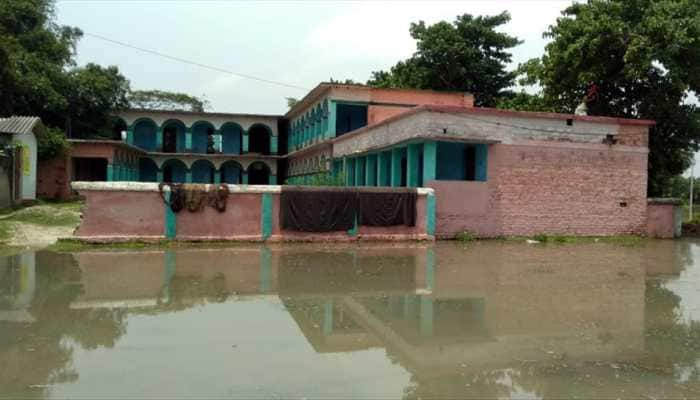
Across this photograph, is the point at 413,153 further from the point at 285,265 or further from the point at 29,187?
the point at 29,187

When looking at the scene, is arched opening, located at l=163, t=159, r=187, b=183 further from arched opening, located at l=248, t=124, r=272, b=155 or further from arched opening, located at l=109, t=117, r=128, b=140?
arched opening, located at l=248, t=124, r=272, b=155

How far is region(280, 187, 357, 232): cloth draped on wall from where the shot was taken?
1541 cm

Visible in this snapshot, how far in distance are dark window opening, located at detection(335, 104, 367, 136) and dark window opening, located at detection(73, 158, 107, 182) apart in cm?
1460

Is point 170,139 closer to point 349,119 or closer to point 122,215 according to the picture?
point 349,119

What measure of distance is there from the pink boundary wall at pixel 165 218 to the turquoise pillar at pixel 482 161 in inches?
177

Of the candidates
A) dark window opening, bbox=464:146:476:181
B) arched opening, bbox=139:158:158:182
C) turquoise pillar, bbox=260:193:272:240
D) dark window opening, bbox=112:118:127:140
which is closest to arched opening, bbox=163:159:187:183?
arched opening, bbox=139:158:158:182

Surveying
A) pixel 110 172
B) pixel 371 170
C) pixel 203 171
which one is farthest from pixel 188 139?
pixel 371 170

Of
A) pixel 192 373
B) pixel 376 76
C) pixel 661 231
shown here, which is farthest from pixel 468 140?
pixel 376 76

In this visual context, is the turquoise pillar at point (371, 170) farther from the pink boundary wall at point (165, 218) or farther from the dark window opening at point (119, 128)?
the dark window opening at point (119, 128)

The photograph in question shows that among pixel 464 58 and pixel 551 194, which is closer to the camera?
pixel 551 194

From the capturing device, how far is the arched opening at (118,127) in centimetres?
3711

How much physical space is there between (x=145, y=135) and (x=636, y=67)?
32103mm

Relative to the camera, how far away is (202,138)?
4128cm

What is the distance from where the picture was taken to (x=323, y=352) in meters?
5.63
